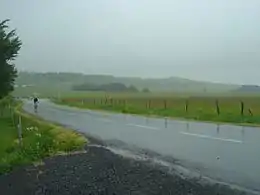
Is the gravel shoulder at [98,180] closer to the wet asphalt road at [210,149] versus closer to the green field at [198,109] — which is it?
the wet asphalt road at [210,149]

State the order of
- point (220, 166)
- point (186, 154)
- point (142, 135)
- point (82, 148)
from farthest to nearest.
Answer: point (142, 135) → point (82, 148) → point (186, 154) → point (220, 166)

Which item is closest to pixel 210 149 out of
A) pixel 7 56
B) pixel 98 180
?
pixel 98 180

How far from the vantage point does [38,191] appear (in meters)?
9.77

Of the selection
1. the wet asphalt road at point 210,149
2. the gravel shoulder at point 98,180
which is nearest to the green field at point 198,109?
the wet asphalt road at point 210,149

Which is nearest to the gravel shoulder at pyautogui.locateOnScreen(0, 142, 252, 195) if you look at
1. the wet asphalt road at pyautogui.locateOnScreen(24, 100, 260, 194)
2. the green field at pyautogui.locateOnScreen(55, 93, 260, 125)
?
the wet asphalt road at pyautogui.locateOnScreen(24, 100, 260, 194)

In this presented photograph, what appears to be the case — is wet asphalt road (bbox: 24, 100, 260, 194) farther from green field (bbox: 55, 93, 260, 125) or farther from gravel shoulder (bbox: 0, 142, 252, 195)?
green field (bbox: 55, 93, 260, 125)

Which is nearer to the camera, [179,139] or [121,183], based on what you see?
[121,183]

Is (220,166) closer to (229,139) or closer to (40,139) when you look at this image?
(229,139)

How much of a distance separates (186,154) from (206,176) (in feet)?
12.7

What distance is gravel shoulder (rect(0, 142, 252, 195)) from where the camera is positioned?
9438 millimetres

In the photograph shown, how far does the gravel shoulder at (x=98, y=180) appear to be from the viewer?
944 centimetres

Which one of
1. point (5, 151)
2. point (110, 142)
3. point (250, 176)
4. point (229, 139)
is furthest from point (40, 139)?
point (250, 176)

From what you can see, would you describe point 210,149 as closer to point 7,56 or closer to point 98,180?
point 98,180

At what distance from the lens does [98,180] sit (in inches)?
422
